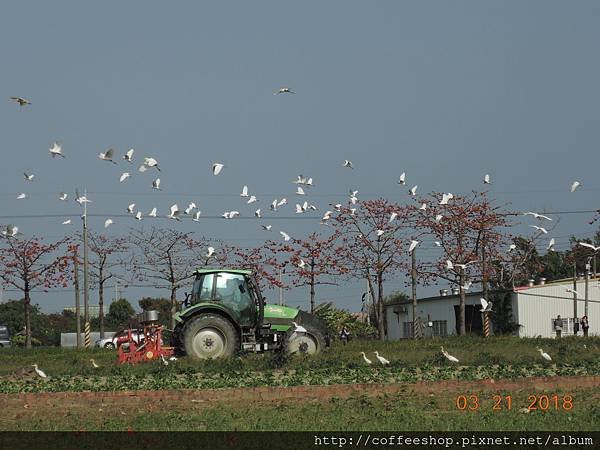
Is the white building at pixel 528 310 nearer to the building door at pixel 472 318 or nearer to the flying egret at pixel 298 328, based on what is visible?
the building door at pixel 472 318

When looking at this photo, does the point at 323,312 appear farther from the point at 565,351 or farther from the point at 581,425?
the point at 581,425

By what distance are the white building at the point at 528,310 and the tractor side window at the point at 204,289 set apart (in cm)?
3249

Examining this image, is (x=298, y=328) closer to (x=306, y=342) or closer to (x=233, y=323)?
(x=306, y=342)

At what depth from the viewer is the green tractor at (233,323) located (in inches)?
1026

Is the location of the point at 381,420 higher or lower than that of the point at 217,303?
lower

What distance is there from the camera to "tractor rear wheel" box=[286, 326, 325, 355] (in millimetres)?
26236

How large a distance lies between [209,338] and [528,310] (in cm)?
3460

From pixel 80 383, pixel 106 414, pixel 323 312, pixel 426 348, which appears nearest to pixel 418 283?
pixel 323 312

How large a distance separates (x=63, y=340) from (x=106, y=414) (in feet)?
177

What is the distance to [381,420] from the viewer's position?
45.7 ft

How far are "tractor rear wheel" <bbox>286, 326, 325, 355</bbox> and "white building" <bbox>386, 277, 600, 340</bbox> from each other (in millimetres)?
31627

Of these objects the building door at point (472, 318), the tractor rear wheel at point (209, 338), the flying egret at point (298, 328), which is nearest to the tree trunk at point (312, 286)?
the building door at point (472, 318)
